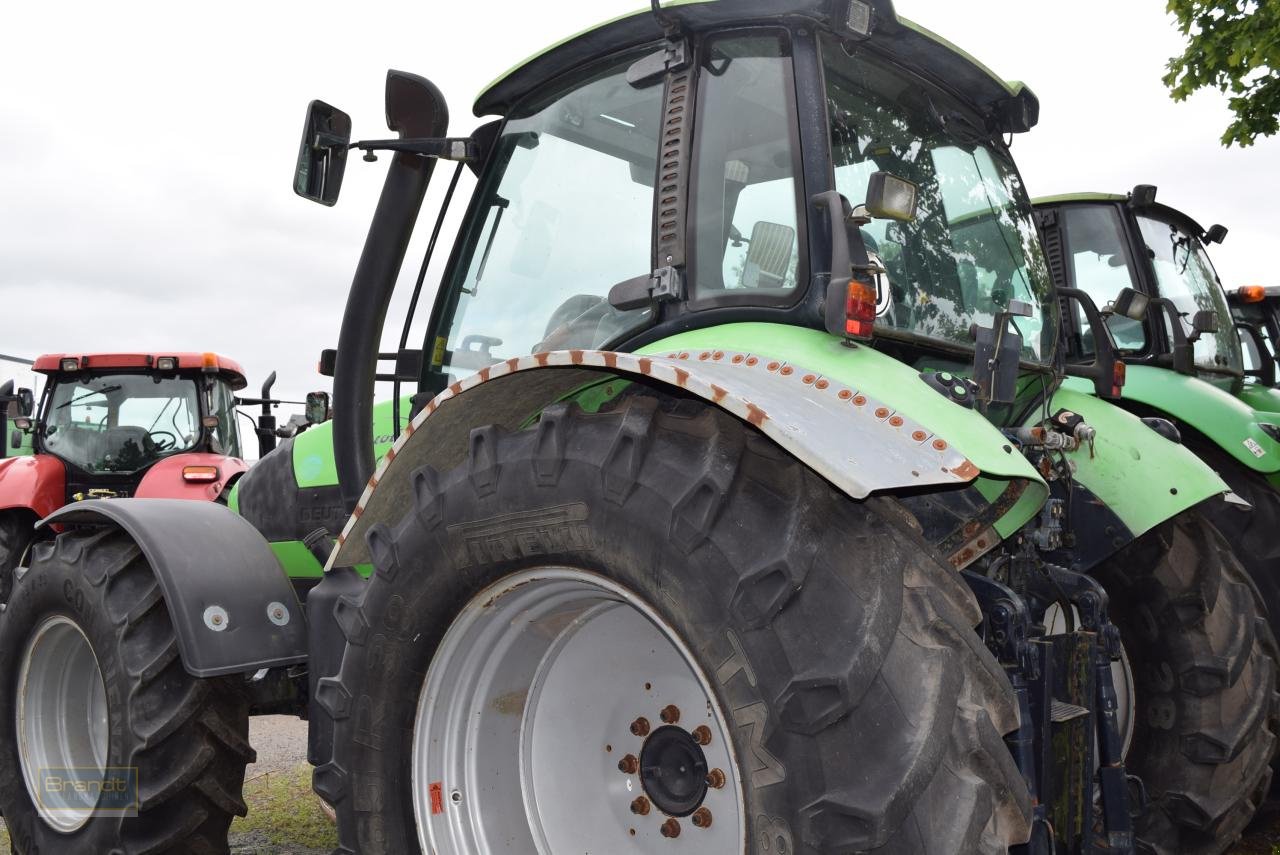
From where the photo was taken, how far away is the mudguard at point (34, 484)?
32.5ft

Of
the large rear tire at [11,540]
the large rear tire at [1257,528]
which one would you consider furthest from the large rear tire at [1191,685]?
the large rear tire at [11,540]

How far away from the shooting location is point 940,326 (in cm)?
294

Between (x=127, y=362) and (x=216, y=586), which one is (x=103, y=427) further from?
(x=216, y=586)

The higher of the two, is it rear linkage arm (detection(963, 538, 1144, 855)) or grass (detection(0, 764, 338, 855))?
rear linkage arm (detection(963, 538, 1144, 855))

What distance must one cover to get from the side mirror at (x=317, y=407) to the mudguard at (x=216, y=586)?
367 cm

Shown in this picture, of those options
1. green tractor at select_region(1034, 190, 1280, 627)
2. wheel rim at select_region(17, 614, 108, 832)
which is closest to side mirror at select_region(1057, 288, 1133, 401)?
green tractor at select_region(1034, 190, 1280, 627)

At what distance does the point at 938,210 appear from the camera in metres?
3.13

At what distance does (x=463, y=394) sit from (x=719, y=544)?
900 millimetres

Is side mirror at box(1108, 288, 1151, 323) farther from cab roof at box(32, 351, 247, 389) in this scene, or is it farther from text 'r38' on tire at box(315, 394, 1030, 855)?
cab roof at box(32, 351, 247, 389)

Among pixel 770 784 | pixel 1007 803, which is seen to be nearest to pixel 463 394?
pixel 770 784

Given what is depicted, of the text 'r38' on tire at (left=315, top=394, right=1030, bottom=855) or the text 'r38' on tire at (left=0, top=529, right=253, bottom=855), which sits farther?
the text 'r38' on tire at (left=0, top=529, right=253, bottom=855)

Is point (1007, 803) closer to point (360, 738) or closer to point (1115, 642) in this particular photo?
point (1115, 642)

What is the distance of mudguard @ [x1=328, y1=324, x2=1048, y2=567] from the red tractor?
306 inches

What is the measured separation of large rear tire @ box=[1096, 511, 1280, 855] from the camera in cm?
344
